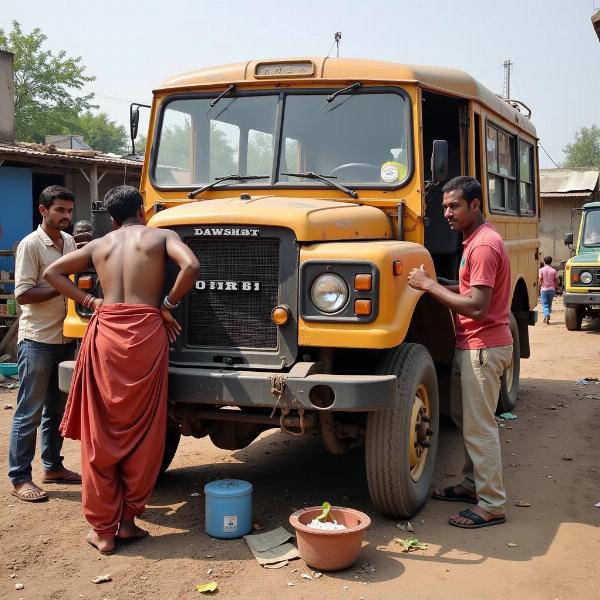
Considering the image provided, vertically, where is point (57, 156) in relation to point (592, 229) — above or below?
above

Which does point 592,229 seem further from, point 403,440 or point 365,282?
point 365,282

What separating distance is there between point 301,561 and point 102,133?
53.2 metres

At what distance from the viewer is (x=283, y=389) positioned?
4148mm

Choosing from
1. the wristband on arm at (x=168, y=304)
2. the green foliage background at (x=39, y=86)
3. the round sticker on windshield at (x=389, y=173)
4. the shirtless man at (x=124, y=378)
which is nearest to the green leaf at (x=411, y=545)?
the shirtless man at (x=124, y=378)

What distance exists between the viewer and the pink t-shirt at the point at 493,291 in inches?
182

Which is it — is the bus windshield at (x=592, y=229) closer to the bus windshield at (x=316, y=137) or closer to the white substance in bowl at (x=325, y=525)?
the bus windshield at (x=316, y=137)

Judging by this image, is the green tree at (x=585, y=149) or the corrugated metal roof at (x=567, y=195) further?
the green tree at (x=585, y=149)

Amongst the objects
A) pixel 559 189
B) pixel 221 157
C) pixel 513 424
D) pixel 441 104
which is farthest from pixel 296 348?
pixel 559 189

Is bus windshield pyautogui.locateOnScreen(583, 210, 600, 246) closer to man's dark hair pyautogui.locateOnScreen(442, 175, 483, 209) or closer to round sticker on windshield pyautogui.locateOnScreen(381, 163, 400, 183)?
round sticker on windshield pyautogui.locateOnScreen(381, 163, 400, 183)

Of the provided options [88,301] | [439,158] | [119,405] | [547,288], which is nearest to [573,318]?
[547,288]

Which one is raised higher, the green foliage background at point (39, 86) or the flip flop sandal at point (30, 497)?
the green foliage background at point (39, 86)

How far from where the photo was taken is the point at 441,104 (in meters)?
6.12

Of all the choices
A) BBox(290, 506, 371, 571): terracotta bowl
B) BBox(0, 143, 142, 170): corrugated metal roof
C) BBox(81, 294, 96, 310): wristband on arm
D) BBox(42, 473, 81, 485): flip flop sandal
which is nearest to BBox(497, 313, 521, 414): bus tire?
→ BBox(290, 506, 371, 571): terracotta bowl

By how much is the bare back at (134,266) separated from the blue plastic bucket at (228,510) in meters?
1.14
